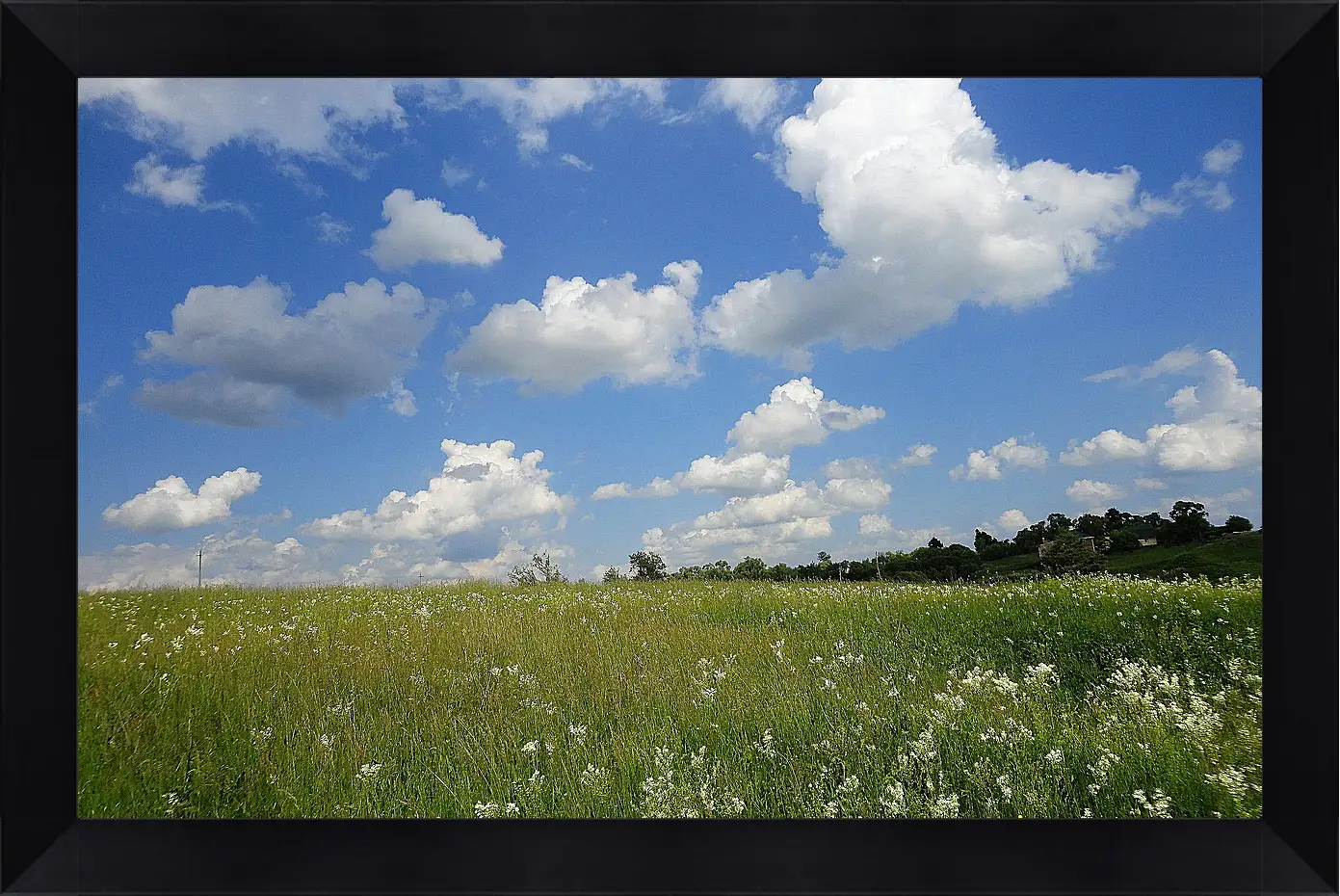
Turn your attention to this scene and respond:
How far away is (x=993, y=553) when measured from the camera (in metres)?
5.69

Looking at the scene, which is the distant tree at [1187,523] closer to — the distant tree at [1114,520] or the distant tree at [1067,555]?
the distant tree at [1114,520]

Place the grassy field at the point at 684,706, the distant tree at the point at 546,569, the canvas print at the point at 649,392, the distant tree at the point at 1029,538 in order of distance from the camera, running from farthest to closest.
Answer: the distant tree at the point at 1029,538 < the distant tree at the point at 546,569 < the canvas print at the point at 649,392 < the grassy field at the point at 684,706

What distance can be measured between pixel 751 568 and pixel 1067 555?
2397 millimetres

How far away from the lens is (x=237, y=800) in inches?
99.0

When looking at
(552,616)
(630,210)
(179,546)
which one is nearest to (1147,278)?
(630,210)

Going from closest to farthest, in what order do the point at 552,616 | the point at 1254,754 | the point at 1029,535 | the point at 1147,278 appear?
the point at 1254,754, the point at 1147,278, the point at 552,616, the point at 1029,535

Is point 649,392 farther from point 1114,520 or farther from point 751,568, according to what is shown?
point 1114,520

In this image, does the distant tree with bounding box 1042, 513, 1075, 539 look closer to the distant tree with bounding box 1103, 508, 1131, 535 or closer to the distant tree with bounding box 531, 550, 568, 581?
the distant tree with bounding box 1103, 508, 1131, 535

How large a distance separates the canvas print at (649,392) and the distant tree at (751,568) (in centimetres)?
63
